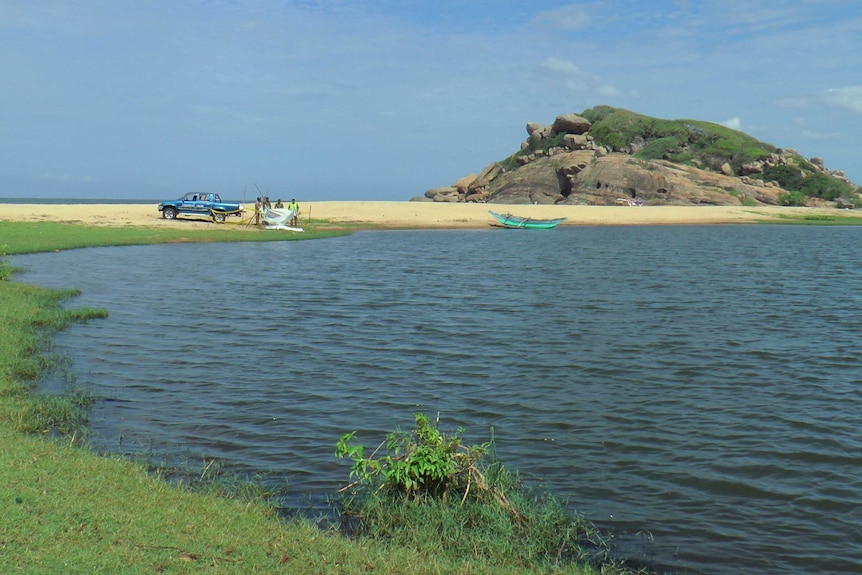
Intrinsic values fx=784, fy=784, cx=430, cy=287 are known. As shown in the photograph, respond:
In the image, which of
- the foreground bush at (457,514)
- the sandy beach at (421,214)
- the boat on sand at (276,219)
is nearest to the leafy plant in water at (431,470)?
the foreground bush at (457,514)

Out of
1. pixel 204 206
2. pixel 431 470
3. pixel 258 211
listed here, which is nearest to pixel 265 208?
pixel 258 211

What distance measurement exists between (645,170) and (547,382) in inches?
3626

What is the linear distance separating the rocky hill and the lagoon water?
70.6 meters

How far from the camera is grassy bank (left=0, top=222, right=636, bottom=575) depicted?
6.10 m

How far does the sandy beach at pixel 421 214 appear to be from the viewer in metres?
50.8

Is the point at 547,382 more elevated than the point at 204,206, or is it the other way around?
the point at 204,206

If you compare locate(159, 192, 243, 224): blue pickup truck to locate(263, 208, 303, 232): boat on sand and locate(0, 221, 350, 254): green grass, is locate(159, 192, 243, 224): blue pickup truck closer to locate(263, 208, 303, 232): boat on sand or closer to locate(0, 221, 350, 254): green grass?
locate(0, 221, 350, 254): green grass

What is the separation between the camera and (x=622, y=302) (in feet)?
79.5

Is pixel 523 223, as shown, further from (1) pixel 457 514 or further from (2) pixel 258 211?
(1) pixel 457 514

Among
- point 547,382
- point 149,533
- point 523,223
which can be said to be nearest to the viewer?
point 149,533

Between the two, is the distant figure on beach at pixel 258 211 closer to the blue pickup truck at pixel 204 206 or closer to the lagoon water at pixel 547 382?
the blue pickup truck at pixel 204 206

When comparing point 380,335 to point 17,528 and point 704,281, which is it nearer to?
point 17,528

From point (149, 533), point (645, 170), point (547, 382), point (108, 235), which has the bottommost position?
point (547, 382)

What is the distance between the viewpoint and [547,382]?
14258 millimetres
